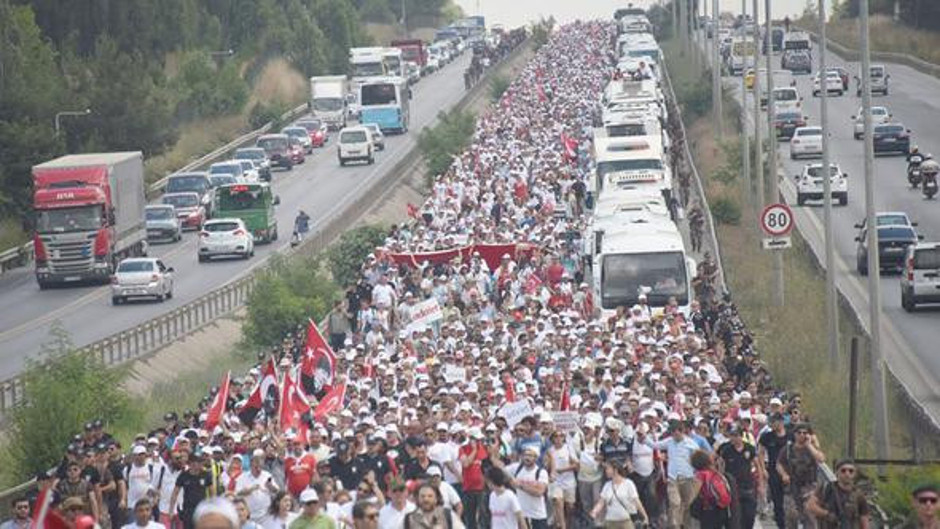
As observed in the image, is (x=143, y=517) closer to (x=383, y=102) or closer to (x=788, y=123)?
(x=788, y=123)

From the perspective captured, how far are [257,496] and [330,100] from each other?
284ft

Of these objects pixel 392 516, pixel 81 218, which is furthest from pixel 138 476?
pixel 81 218

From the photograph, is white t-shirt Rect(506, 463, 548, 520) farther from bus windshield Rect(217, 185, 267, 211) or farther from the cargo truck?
the cargo truck

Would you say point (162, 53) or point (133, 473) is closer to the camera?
point (133, 473)

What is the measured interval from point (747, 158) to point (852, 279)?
1086 cm

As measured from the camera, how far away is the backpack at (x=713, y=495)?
22500 millimetres

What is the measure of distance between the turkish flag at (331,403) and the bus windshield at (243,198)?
40473 mm

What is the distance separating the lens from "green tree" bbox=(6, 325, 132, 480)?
34.2 m

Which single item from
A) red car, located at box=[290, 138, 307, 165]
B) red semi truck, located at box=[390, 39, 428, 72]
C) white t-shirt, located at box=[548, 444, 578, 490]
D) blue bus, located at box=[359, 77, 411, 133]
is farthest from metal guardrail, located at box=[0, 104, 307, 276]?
white t-shirt, located at box=[548, 444, 578, 490]

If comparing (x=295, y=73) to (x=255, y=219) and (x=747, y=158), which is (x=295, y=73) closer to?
(x=255, y=219)

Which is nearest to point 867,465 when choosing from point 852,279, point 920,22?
point 852,279

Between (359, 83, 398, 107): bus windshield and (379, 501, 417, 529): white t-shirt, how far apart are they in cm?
8049

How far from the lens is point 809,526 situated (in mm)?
22844

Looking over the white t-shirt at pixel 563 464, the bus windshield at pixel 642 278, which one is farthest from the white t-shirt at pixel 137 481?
the bus windshield at pixel 642 278
